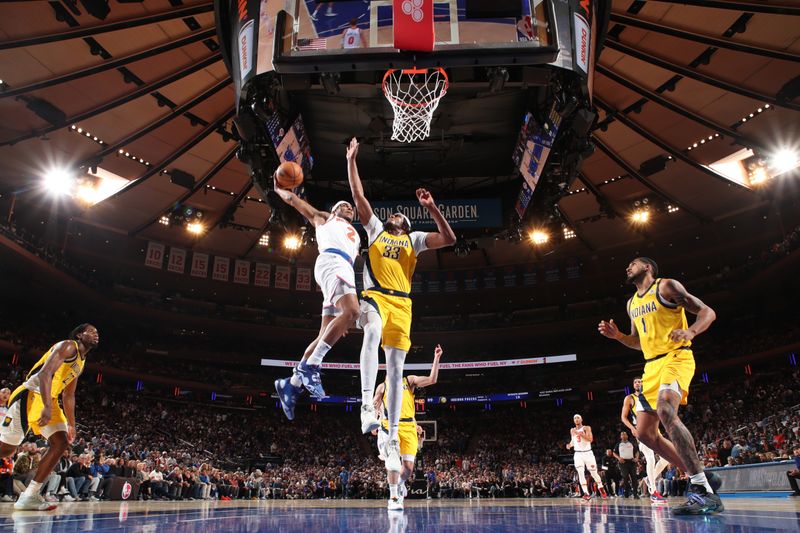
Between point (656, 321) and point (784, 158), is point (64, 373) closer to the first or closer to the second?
point (656, 321)

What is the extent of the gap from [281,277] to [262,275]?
118 centimetres

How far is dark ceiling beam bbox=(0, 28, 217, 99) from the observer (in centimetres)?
1151

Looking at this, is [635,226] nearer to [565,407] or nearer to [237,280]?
[565,407]

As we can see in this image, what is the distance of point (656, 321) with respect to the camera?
5402mm

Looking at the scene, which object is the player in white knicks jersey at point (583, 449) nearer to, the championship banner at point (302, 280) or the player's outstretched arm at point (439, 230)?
the player's outstretched arm at point (439, 230)

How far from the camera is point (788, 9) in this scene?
1008 centimetres

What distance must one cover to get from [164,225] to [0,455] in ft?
69.7

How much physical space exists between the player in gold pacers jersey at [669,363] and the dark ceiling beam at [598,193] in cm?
1343

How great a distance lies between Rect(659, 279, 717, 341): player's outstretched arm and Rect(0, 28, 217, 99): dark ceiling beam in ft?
33.3

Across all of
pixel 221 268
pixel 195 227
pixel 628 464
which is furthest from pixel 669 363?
pixel 221 268

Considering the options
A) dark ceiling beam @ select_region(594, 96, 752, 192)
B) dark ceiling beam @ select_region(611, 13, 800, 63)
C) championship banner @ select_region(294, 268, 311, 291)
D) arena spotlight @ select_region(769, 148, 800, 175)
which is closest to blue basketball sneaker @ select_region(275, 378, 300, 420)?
dark ceiling beam @ select_region(611, 13, 800, 63)

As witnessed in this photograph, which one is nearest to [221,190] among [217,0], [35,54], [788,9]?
[35,54]

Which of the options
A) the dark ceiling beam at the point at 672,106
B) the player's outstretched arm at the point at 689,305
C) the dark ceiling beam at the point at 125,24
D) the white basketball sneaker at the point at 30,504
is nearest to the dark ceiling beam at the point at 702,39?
the dark ceiling beam at the point at 672,106

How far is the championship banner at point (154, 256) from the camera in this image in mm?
28828
